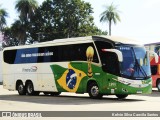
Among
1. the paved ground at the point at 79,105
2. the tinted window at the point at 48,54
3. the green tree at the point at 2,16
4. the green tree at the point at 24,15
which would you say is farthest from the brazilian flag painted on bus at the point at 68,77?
the green tree at the point at 2,16

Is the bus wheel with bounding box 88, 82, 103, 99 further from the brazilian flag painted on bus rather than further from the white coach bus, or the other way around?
the brazilian flag painted on bus

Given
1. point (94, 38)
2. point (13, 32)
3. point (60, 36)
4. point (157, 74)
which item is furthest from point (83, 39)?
point (13, 32)

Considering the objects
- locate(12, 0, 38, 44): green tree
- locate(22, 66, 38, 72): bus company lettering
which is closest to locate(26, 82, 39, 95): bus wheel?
locate(22, 66, 38, 72): bus company lettering

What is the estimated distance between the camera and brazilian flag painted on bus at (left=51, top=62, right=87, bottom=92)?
2402cm

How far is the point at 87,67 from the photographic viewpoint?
2334cm

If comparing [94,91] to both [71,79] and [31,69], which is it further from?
[31,69]

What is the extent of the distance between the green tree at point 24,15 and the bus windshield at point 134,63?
54.8 meters

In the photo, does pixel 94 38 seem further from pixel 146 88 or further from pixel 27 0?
pixel 27 0

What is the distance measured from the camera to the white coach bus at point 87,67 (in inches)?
862

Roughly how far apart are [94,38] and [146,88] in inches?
142

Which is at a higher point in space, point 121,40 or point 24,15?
point 24,15

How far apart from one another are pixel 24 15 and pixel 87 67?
57.6 meters

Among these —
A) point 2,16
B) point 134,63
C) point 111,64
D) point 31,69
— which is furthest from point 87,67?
point 2,16

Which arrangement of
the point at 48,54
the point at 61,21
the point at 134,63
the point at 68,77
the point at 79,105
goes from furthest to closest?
the point at 61,21 → the point at 48,54 → the point at 68,77 → the point at 134,63 → the point at 79,105
